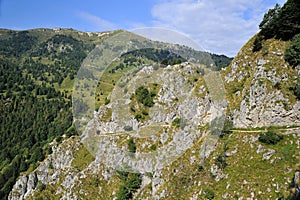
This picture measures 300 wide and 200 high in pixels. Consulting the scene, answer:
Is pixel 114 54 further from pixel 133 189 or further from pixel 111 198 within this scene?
pixel 111 198

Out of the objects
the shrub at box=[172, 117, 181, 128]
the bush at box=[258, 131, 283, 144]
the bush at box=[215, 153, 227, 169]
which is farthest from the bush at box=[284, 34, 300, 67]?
the shrub at box=[172, 117, 181, 128]

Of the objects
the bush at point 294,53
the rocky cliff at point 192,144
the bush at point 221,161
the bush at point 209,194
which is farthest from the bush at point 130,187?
the bush at point 294,53

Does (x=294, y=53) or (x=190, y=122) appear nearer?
(x=294, y=53)

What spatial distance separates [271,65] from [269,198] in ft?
76.8

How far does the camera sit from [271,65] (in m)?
40.9

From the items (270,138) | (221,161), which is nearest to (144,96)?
(221,161)

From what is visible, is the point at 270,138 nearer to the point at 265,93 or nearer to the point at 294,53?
the point at 265,93

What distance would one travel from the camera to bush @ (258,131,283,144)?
111 ft

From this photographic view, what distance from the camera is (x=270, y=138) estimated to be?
3434 cm

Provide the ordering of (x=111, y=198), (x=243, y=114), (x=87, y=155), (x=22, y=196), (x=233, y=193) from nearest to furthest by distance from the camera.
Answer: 1. (x=233, y=193)
2. (x=243, y=114)
3. (x=111, y=198)
4. (x=87, y=155)
5. (x=22, y=196)

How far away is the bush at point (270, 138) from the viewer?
33875mm

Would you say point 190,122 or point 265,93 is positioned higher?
point 265,93

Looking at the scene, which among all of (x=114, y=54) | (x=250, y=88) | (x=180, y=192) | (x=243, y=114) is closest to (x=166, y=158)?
(x=180, y=192)

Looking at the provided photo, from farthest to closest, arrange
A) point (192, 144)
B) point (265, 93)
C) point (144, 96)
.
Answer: point (144, 96) → point (192, 144) → point (265, 93)
